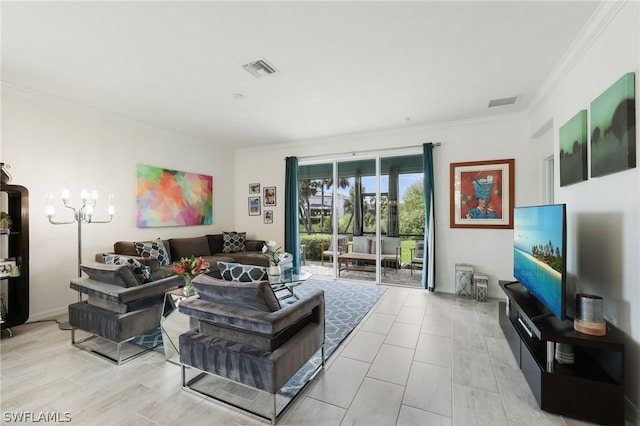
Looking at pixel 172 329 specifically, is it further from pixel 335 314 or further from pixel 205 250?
pixel 205 250

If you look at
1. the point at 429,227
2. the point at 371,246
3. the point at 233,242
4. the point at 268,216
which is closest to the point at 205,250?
the point at 233,242

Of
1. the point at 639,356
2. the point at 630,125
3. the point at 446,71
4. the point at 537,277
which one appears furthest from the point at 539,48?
the point at 639,356

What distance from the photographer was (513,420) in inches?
70.6

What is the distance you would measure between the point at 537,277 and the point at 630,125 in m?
A: 1.32

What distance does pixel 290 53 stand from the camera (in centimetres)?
262

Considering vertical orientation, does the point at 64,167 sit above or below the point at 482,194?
above

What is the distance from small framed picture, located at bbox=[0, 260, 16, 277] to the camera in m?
2.87

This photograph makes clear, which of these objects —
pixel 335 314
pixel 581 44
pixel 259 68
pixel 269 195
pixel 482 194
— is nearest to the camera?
pixel 581 44

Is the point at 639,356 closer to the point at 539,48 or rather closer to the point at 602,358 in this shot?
the point at 602,358

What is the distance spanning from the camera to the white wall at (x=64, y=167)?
3.36 m

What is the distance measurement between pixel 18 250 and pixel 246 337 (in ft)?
10.4

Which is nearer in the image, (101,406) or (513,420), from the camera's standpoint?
(513,420)

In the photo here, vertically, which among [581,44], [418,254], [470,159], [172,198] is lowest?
[418,254]

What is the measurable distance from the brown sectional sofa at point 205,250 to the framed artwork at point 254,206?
2.39ft
